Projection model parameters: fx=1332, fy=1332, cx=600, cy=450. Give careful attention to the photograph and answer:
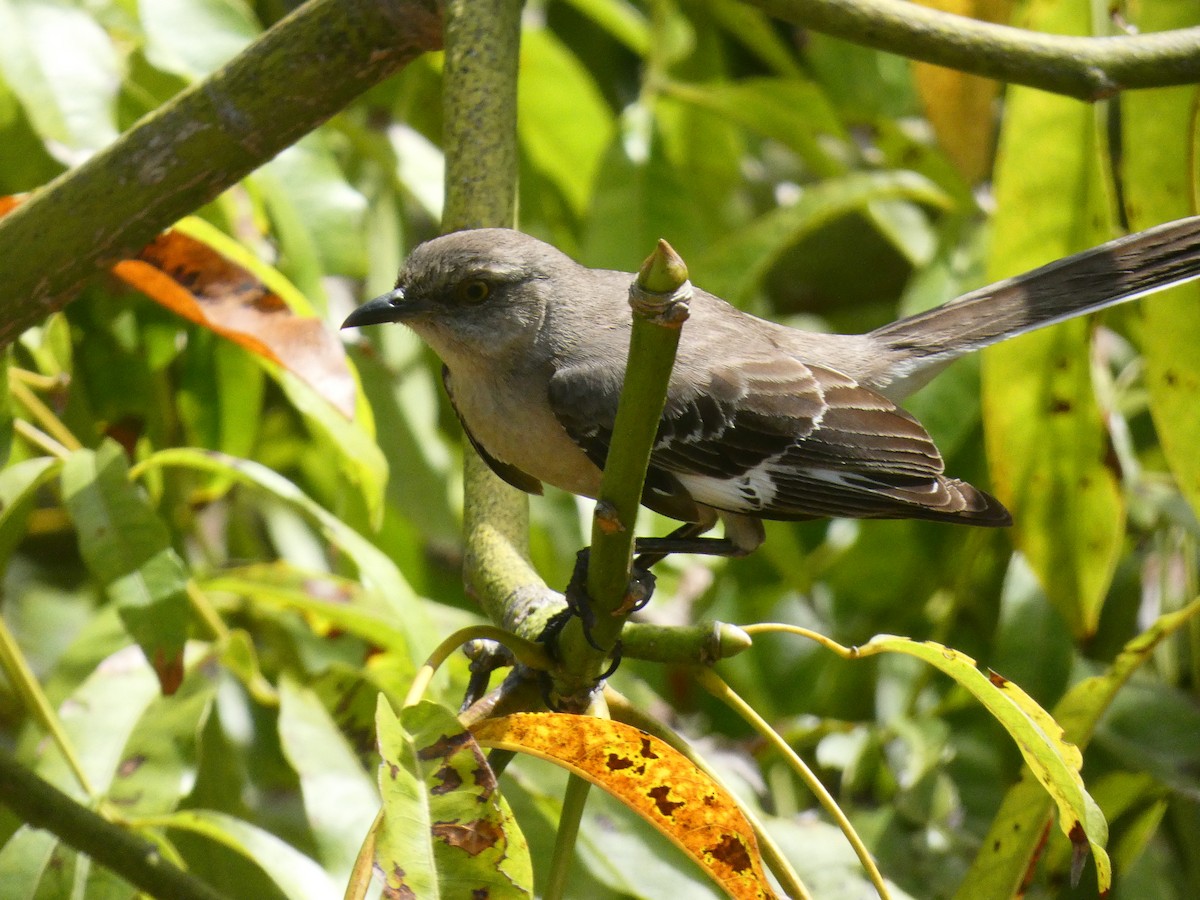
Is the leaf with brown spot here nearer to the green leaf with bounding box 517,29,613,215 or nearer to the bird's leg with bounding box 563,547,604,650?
the bird's leg with bounding box 563,547,604,650

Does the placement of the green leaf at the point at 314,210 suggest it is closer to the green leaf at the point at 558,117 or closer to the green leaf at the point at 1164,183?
the green leaf at the point at 558,117

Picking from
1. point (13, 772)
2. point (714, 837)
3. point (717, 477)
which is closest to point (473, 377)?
point (717, 477)

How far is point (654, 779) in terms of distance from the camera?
67.1 inches

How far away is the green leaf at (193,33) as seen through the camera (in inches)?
112

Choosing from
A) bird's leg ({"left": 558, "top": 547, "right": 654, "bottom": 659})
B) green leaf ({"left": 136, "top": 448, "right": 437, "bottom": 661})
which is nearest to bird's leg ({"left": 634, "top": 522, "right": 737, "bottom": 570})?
green leaf ({"left": 136, "top": 448, "right": 437, "bottom": 661})

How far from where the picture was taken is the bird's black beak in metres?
2.80

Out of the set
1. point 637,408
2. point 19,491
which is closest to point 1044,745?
point 637,408

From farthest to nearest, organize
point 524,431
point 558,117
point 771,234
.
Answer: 1. point 558,117
2. point 771,234
3. point 524,431

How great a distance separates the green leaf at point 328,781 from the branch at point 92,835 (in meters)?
0.19

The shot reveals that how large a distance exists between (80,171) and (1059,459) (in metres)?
1.96

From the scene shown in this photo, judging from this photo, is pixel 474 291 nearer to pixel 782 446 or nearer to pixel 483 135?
pixel 483 135

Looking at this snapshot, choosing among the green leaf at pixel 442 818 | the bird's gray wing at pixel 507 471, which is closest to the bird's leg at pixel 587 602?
the green leaf at pixel 442 818

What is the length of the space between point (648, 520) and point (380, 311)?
0.73 metres

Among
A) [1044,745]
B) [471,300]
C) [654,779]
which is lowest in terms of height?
[654,779]
